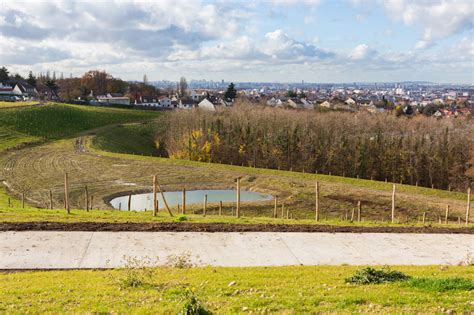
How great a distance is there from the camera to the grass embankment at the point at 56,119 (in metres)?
69.2

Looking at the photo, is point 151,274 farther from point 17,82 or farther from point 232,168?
point 17,82

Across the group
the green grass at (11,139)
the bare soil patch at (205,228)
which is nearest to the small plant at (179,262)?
the bare soil patch at (205,228)

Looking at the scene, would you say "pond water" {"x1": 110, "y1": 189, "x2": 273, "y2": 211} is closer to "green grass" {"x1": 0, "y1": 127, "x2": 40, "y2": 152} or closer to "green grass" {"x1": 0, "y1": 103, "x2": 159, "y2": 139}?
"green grass" {"x1": 0, "y1": 127, "x2": 40, "y2": 152}

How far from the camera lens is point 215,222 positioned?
2108 cm

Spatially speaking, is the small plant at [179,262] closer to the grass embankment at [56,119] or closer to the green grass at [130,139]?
the grass embankment at [56,119]

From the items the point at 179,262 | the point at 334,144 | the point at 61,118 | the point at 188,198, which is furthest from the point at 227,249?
the point at 61,118

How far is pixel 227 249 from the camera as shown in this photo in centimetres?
1689

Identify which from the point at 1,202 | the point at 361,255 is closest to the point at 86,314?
the point at 361,255

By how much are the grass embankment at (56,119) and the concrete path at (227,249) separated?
47333 millimetres

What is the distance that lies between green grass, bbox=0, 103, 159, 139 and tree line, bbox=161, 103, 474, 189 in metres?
19.2

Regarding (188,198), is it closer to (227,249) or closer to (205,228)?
(205,228)

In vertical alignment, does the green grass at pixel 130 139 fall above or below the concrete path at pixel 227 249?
below

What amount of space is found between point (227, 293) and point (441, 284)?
512 centimetres

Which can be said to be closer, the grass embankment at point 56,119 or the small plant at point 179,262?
the small plant at point 179,262
